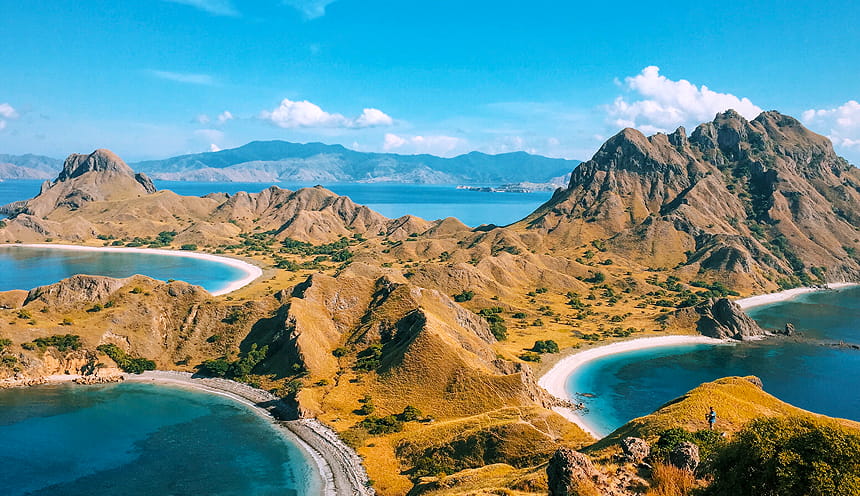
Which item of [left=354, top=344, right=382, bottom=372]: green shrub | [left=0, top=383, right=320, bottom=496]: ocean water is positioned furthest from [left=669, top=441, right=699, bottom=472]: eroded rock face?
[left=354, top=344, right=382, bottom=372]: green shrub

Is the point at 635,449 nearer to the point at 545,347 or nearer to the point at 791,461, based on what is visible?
the point at 791,461

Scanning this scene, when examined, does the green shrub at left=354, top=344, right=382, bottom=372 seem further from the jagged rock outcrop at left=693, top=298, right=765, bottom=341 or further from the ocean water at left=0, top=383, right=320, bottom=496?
the jagged rock outcrop at left=693, top=298, right=765, bottom=341

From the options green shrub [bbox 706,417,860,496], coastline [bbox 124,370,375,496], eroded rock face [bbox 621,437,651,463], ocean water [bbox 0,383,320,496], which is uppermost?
green shrub [bbox 706,417,860,496]

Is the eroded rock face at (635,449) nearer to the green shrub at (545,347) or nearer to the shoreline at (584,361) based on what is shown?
the shoreline at (584,361)

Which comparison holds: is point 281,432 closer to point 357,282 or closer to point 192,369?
point 192,369

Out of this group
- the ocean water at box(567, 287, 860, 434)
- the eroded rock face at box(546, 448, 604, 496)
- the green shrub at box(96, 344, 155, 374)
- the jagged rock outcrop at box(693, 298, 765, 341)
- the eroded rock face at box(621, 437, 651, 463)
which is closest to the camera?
the eroded rock face at box(546, 448, 604, 496)

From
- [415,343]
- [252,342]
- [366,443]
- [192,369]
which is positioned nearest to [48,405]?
[192,369]

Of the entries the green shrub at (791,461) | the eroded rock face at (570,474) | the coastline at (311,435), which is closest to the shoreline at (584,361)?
the coastline at (311,435)
